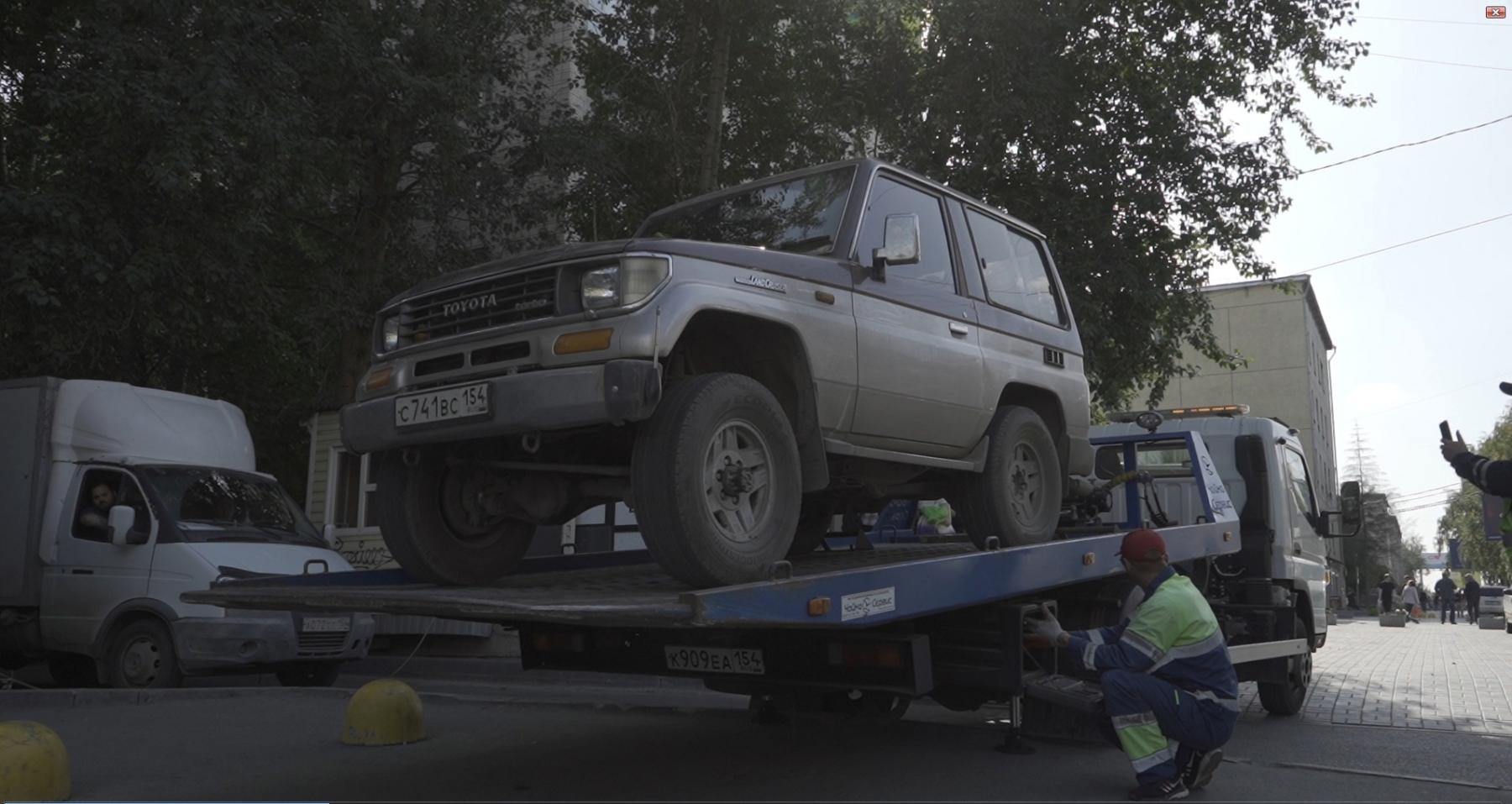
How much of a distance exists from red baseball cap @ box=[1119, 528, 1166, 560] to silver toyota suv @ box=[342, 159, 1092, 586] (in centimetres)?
65

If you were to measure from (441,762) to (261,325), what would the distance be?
8952 millimetres

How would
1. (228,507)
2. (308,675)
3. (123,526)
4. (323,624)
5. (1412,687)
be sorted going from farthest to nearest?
(1412,687) → (308,675) → (228,507) → (323,624) → (123,526)

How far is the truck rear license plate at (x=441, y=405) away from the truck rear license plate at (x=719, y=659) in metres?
1.63

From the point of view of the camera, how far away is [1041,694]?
6.14 meters

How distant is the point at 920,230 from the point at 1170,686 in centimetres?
249

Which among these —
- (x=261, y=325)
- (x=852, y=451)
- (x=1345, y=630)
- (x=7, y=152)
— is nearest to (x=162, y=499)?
(x=261, y=325)

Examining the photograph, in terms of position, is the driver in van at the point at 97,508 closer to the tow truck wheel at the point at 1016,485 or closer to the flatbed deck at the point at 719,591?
the flatbed deck at the point at 719,591

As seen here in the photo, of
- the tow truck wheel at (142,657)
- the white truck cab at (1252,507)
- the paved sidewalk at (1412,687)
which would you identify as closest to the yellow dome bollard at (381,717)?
the tow truck wheel at (142,657)

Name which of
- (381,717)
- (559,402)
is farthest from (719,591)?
(381,717)

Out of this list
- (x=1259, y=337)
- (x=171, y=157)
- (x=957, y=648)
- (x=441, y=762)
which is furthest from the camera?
(x=1259, y=337)

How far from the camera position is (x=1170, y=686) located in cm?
570

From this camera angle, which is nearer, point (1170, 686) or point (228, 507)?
point (1170, 686)

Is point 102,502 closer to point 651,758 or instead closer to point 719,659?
point 651,758

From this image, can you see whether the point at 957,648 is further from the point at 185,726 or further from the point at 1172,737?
the point at 185,726
